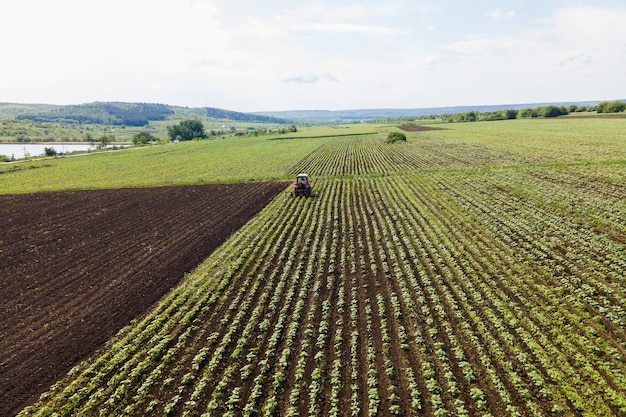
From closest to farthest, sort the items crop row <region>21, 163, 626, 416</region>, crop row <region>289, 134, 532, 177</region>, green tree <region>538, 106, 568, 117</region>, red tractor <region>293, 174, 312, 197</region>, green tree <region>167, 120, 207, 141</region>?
1. crop row <region>21, 163, 626, 416</region>
2. red tractor <region>293, 174, 312, 197</region>
3. crop row <region>289, 134, 532, 177</region>
4. green tree <region>538, 106, 568, 117</region>
5. green tree <region>167, 120, 207, 141</region>

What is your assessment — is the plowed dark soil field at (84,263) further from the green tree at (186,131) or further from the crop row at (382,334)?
the green tree at (186,131)

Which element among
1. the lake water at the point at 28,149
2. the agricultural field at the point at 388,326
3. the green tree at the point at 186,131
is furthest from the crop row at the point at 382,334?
the green tree at the point at 186,131

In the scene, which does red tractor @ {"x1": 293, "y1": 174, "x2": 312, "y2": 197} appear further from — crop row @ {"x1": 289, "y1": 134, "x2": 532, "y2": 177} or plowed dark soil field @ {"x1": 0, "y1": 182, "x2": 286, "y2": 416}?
crop row @ {"x1": 289, "y1": 134, "x2": 532, "y2": 177}

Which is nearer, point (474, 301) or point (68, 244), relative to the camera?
point (474, 301)

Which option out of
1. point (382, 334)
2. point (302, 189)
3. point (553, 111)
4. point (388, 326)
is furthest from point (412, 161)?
point (553, 111)

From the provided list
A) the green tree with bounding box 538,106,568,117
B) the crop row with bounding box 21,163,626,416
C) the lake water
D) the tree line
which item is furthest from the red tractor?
the green tree with bounding box 538,106,568,117

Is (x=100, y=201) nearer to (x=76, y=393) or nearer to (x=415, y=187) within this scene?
(x=76, y=393)

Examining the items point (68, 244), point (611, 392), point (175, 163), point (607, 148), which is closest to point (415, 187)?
point (611, 392)
